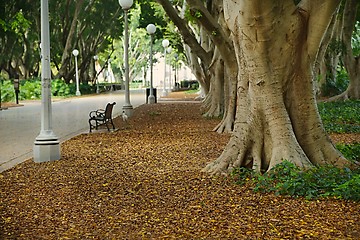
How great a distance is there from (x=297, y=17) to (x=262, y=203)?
330cm

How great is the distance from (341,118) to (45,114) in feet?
36.3

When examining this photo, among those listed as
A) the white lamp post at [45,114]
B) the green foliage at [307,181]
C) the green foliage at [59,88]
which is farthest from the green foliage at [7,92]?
the green foliage at [307,181]

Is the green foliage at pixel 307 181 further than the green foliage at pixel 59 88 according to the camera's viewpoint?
No

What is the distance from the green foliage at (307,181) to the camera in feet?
23.8

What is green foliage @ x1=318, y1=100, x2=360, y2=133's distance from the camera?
52.6ft

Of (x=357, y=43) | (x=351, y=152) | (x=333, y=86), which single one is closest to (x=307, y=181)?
(x=351, y=152)

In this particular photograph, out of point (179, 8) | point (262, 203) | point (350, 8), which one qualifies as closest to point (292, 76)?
point (262, 203)

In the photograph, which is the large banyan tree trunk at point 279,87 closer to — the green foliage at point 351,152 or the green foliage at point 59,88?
the green foliage at point 351,152

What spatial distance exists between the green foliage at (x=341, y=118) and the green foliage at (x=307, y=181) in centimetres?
786

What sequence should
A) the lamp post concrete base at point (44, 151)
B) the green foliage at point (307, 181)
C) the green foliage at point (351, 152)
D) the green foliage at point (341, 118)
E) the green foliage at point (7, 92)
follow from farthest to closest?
the green foliage at point (7, 92), the green foliage at point (341, 118), the lamp post concrete base at point (44, 151), the green foliage at point (351, 152), the green foliage at point (307, 181)

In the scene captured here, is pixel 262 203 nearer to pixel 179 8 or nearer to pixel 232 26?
pixel 232 26

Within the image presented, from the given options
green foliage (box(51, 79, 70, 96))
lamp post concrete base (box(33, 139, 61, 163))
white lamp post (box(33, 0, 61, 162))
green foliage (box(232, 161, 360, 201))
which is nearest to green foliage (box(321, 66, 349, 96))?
green foliage (box(51, 79, 70, 96))

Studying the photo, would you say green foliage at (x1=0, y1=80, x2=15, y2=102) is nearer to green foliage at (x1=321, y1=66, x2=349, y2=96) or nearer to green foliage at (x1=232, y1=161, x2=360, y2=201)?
green foliage at (x1=321, y1=66, x2=349, y2=96)

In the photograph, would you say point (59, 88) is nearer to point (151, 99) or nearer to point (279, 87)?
point (151, 99)
